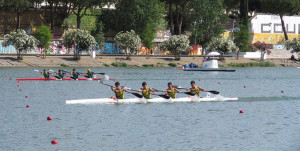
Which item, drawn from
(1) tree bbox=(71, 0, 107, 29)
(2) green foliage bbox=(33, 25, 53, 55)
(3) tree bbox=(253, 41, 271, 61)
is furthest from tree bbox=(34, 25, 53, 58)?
(3) tree bbox=(253, 41, 271, 61)

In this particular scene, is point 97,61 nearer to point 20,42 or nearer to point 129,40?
point 129,40

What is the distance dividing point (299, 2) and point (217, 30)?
2964cm

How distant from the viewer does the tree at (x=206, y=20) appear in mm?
132750

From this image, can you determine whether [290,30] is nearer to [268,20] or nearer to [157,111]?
[268,20]

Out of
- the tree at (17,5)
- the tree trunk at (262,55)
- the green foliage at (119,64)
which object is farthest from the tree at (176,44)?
the tree at (17,5)

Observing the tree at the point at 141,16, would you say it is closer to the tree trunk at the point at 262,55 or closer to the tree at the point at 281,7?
the tree trunk at the point at 262,55

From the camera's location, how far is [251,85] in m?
71.1

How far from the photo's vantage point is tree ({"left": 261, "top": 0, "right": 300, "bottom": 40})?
144m

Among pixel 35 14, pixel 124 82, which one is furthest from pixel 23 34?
pixel 124 82

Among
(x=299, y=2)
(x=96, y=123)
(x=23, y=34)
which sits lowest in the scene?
(x=96, y=123)

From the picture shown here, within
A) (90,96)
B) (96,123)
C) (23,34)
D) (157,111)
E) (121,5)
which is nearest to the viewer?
(96,123)

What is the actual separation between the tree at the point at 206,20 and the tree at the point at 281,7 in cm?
1773

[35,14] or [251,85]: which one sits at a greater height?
[35,14]

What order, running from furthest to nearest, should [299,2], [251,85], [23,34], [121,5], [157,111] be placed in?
[299,2]
[121,5]
[23,34]
[251,85]
[157,111]
